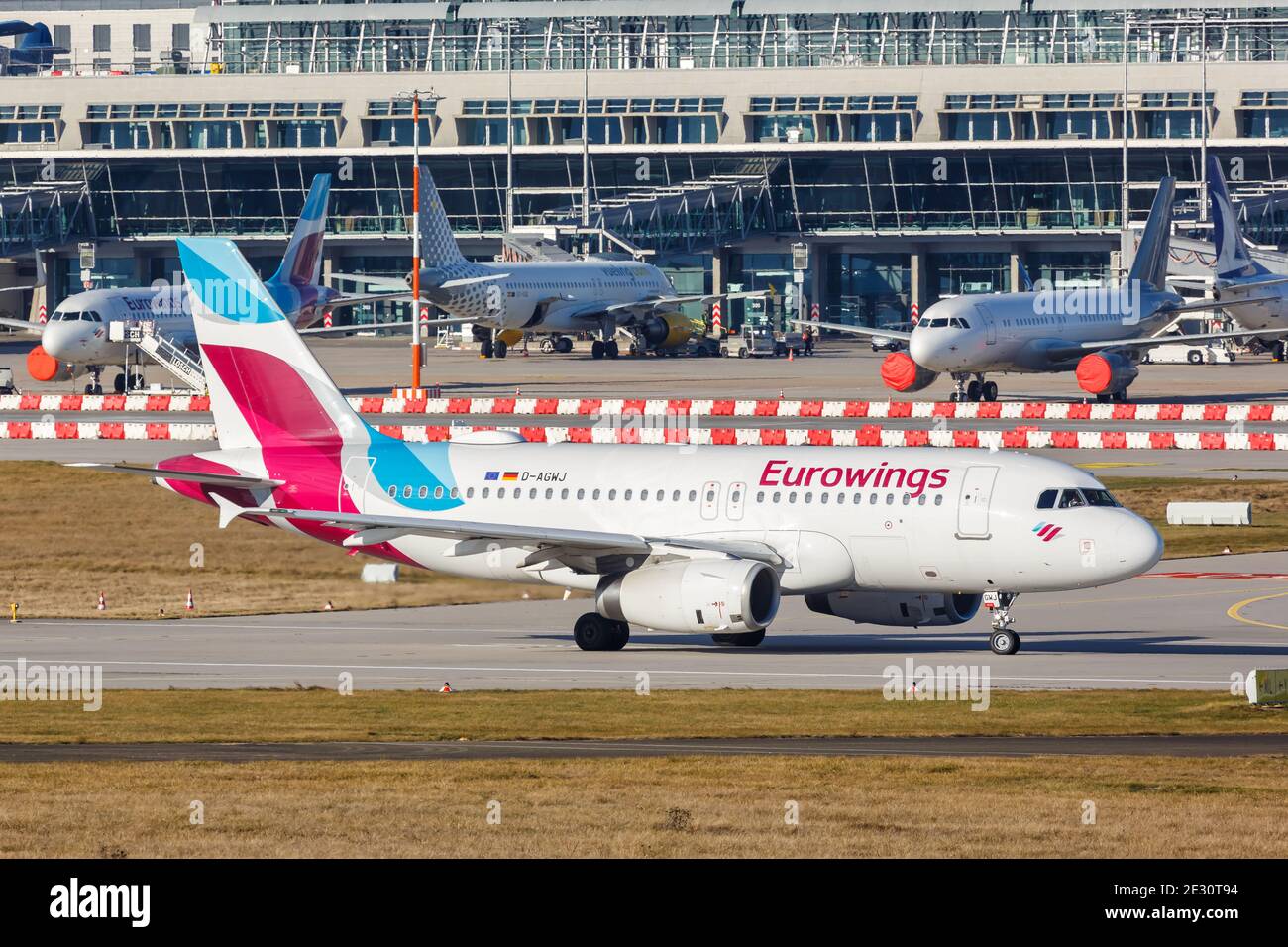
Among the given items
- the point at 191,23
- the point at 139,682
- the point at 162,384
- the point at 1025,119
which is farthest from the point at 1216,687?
the point at 191,23

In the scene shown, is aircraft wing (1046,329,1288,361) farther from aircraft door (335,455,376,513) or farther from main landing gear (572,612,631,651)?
aircraft door (335,455,376,513)

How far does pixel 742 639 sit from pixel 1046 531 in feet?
22.1

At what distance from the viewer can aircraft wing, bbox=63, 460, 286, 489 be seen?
134 feet

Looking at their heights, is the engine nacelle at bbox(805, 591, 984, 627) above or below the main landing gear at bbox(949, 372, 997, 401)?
below

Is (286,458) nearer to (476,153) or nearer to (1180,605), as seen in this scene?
(1180,605)

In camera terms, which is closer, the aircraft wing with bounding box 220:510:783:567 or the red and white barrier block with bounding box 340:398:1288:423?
the aircraft wing with bounding box 220:510:783:567

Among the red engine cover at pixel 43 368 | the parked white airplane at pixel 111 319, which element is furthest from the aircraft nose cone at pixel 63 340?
the red engine cover at pixel 43 368

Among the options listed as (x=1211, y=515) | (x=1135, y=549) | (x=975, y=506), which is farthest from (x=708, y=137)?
(x=1135, y=549)

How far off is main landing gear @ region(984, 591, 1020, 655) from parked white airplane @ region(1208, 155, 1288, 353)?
84.6m

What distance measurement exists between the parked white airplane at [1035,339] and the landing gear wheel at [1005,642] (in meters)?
50.1

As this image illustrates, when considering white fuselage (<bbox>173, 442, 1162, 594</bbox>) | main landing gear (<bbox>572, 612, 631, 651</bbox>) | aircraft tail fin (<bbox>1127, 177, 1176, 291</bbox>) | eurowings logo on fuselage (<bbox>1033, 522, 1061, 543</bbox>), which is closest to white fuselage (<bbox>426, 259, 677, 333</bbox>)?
aircraft tail fin (<bbox>1127, 177, 1176, 291</bbox>)

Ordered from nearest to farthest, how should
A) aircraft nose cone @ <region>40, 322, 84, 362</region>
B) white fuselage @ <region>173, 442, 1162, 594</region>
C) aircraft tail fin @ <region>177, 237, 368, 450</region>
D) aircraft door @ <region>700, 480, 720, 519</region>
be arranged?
white fuselage @ <region>173, 442, 1162, 594</region> → aircraft door @ <region>700, 480, 720, 519</region> → aircraft tail fin @ <region>177, 237, 368, 450</region> → aircraft nose cone @ <region>40, 322, 84, 362</region>

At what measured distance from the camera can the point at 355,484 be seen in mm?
43156
